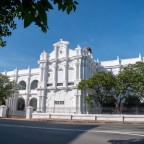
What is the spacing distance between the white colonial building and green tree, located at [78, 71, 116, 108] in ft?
11.4

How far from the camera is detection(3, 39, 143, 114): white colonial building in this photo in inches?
1475

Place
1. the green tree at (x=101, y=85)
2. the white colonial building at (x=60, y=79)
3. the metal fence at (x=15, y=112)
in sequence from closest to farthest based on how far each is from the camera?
1. the green tree at (x=101, y=85)
2. the white colonial building at (x=60, y=79)
3. the metal fence at (x=15, y=112)

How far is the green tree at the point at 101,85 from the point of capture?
102 feet

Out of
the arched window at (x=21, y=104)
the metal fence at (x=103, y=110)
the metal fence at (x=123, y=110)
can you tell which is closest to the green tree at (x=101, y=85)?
the metal fence at (x=103, y=110)

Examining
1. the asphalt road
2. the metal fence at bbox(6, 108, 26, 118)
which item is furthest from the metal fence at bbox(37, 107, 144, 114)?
the asphalt road

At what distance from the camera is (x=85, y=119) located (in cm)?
2988

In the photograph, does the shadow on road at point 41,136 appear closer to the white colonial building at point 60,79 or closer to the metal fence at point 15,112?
the white colonial building at point 60,79

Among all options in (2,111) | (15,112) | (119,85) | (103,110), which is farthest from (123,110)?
(15,112)

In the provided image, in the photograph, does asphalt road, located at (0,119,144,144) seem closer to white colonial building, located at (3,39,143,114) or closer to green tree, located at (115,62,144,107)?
green tree, located at (115,62,144,107)

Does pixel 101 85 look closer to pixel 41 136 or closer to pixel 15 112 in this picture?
pixel 41 136

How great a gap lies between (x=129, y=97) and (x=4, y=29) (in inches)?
1058

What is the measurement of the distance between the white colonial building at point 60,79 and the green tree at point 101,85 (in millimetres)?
3465

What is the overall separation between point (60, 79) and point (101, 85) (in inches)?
405

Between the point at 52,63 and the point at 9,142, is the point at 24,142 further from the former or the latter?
the point at 52,63
